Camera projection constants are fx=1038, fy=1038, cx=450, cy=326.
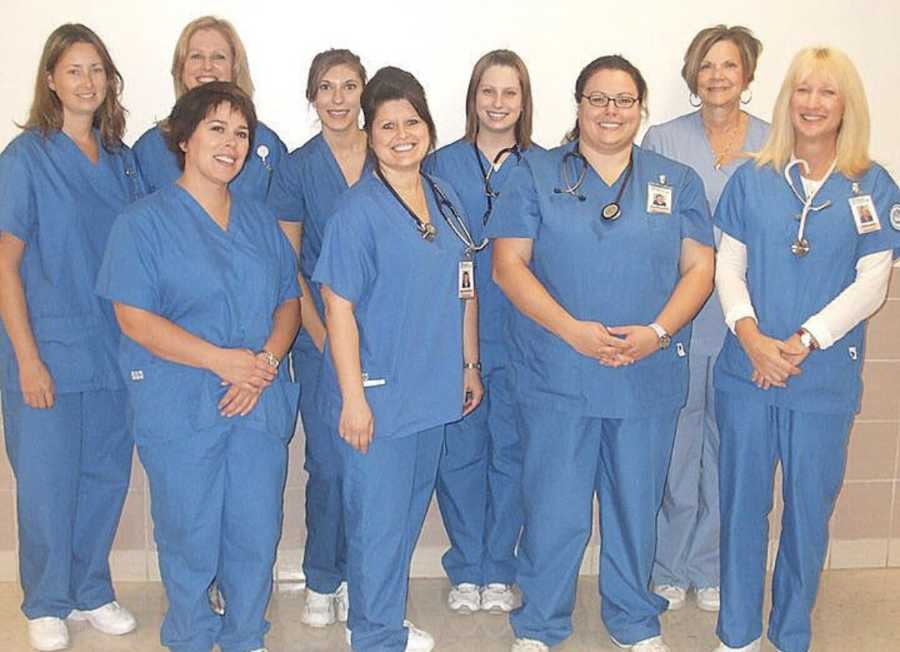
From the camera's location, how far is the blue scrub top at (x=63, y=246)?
8.26 ft

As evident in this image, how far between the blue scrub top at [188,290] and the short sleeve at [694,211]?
976 millimetres

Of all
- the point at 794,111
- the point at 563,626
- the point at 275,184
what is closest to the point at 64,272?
the point at 275,184

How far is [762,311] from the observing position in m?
2.46

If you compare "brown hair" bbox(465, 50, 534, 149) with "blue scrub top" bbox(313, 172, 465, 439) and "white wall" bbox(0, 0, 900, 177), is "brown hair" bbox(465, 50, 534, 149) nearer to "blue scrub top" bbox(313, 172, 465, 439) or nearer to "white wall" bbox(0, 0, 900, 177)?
"white wall" bbox(0, 0, 900, 177)

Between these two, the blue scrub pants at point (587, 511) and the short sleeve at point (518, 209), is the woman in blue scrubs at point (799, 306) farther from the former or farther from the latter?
the short sleeve at point (518, 209)

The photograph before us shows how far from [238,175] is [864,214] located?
1.54 metres

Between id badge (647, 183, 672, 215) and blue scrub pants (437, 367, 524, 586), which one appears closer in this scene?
Result: id badge (647, 183, 672, 215)

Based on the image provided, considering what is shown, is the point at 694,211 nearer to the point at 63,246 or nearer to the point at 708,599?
the point at 708,599

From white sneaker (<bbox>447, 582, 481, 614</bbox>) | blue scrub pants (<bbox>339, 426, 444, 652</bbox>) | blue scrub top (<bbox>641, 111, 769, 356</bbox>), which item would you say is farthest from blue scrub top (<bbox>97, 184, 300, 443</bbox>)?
blue scrub top (<bbox>641, 111, 769, 356</bbox>)

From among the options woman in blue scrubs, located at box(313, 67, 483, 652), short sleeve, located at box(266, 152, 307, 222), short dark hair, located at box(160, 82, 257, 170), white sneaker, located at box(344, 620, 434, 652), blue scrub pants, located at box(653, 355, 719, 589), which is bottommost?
white sneaker, located at box(344, 620, 434, 652)

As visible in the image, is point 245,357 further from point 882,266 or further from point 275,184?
point 882,266

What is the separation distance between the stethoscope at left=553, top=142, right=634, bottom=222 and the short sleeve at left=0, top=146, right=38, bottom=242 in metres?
1.27

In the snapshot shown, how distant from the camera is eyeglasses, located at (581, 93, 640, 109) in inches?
94.3

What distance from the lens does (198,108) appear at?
2275 millimetres
